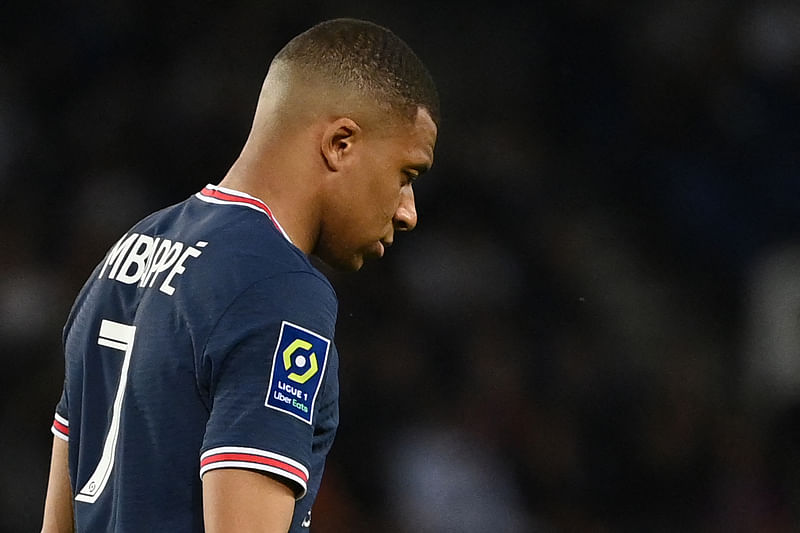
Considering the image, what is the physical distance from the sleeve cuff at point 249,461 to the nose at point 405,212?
494 mm

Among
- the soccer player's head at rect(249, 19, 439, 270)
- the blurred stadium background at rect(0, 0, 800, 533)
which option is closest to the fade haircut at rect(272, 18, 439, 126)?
the soccer player's head at rect(249, 19, 439, 270)

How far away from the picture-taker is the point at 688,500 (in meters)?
4.74

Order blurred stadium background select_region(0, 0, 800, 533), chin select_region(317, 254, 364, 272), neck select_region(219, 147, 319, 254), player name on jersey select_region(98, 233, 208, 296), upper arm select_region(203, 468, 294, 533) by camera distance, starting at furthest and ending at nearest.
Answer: blurred stadium background select_region(0, 0, 800, 533)
chin select_region(317, 254, 364, 272)
neck select_region(219, 147, 319, 254)
player name on jersey select_region(98, 233, 208, 296)
upper arm select_region(203, 468, 294, 533)

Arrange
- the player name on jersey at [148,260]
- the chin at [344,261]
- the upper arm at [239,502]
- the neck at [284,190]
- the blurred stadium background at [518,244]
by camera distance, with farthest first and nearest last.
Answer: the blurred stadium background at [518,244]
the chin at [344,261]
the neck at [284,190]
the player name on jersey at [148,260]
the upper arm at [239,502]

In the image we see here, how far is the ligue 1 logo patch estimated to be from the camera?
59.4 inches

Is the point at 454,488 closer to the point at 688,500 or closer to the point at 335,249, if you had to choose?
the point at 688,500

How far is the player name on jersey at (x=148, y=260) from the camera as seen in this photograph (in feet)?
5.35

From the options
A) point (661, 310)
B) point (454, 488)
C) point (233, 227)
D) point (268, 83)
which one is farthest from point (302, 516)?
point (661, 310)

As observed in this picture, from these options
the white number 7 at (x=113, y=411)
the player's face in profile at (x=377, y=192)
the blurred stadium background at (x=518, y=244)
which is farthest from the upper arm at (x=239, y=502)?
the blurred stadium background at (x=518, y=244)

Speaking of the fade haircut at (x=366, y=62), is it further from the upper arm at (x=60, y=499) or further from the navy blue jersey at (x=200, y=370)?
the upper arm at (x=60, y=499)

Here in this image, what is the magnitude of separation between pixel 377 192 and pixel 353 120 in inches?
4.5

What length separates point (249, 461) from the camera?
1.49 meters

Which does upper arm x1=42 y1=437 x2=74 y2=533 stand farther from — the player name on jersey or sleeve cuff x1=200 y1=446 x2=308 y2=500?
sleeve cuff x1=200 y1=446 x2=308 y2=500

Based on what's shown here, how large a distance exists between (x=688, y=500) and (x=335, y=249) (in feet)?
10.7
